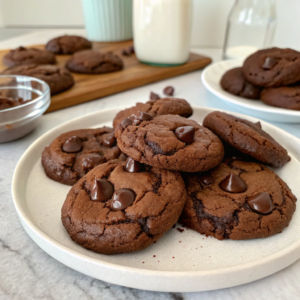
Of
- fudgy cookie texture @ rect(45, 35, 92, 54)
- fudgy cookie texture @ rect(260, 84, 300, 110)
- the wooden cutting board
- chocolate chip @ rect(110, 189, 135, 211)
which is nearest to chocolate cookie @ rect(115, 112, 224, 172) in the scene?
chocolate chip @ rect(110, 189, 135, 211)

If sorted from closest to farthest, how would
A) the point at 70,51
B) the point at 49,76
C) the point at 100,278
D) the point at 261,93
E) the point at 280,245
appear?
the point at 100,278
the point at 280,245
the point at 261,93
the point at 49,76
the point at 70,51

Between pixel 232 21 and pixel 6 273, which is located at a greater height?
pixel 232 21

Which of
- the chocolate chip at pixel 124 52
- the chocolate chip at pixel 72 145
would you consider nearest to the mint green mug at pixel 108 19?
the chocolate chip at pixel 124 52

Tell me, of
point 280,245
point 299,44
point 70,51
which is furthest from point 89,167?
point 299,44

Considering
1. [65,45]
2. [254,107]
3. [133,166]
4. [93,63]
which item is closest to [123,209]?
[133,166]

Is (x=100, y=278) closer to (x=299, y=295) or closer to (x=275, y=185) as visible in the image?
(x=299, y=295)

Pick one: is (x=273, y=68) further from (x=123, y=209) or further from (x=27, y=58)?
(x=27, y=58)
